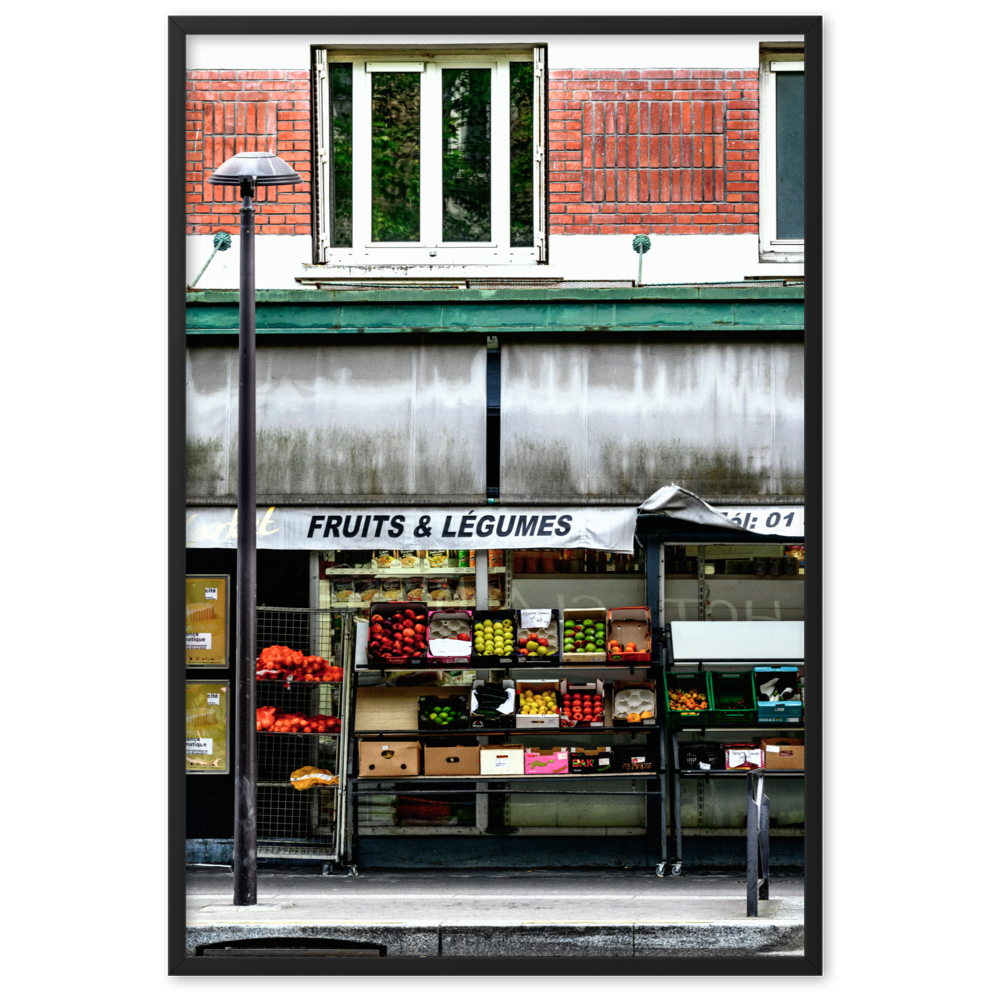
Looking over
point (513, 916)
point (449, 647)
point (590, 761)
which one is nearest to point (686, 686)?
point (590, 761)

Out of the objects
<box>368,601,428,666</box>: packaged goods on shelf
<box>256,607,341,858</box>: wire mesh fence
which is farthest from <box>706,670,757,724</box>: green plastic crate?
<box>256,607,341,858</box>: wire mesh fence

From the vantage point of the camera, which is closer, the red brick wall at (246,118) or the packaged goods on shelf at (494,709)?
the packaged goods on shelf at (494,709)

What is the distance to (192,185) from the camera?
445 inches

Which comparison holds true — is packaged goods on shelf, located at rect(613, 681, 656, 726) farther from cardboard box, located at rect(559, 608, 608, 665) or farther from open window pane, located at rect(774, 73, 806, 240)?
open window pane, located at rect(774, 73, 806, 240)

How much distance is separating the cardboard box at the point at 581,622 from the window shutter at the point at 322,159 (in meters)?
3.88

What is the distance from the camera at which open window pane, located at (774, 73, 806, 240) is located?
37.4 ft

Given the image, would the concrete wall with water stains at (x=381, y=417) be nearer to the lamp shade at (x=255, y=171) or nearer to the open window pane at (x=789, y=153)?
the lamp shade at (x=255, y=171)

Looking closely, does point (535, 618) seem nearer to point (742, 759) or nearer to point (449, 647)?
point (449, 647)

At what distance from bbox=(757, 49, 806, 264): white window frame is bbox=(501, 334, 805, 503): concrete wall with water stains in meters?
0.85

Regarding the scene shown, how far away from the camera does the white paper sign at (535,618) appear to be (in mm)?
11070


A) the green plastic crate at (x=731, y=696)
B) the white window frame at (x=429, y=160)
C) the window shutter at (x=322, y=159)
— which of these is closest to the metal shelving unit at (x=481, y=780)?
the green plastic crate at (x=731, y=696)

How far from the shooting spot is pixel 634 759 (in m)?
11.1

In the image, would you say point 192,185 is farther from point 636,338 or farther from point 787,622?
point 787,622
